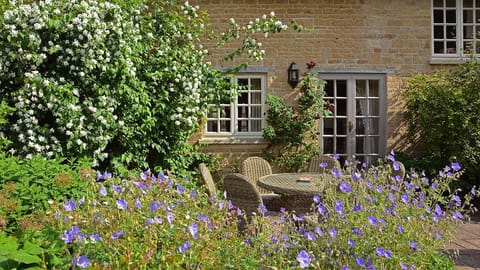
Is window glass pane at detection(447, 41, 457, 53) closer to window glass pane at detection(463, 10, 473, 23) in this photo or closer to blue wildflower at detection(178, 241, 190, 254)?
window glass pane at detection(463, 10, 473, 23)

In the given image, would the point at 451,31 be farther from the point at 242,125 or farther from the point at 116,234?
the point at 116,234

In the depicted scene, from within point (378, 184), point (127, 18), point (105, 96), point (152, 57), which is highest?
point (127, 18)

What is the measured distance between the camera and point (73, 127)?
21.4 feet

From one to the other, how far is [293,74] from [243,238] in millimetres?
6424

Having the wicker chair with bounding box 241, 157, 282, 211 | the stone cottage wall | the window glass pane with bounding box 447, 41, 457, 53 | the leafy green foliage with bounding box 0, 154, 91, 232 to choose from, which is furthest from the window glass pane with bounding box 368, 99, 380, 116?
the leafy green foliage with bounding box 0, 154, 91, 232

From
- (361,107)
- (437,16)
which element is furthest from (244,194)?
(437,16)

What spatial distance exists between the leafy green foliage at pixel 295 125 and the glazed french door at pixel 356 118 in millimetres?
410

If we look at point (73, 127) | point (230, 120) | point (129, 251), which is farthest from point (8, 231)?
point (230, 120)

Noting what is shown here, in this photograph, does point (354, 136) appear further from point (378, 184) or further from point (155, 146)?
point (378, 184)

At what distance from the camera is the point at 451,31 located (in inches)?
390

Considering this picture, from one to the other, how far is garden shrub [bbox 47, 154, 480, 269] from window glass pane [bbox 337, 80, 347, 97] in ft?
21.4

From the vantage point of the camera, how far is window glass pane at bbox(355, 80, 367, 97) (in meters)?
9.72

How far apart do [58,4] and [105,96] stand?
1349 mm

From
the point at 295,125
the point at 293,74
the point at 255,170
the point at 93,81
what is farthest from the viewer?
the point at 293,74
